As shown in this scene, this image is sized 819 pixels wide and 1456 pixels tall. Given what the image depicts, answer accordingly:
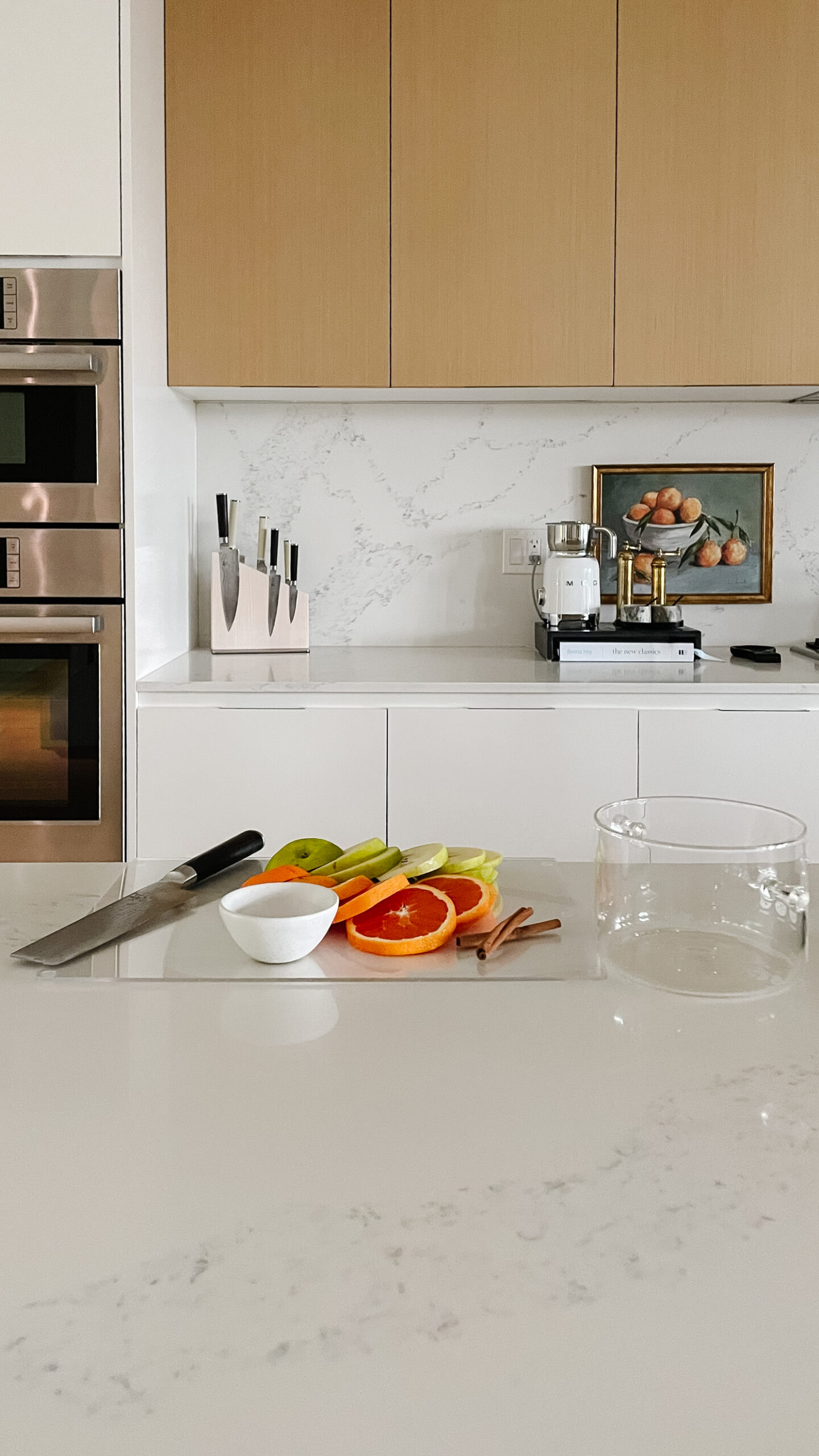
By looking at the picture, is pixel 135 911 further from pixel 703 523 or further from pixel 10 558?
pixel 703 523

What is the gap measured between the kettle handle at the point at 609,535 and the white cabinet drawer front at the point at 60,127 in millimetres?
1223

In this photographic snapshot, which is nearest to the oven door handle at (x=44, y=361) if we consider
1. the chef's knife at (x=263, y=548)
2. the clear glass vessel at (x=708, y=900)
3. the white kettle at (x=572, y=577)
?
the chef's knife at (x=263, y=548)

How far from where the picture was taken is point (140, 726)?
234 centimetres

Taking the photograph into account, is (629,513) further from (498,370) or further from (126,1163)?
(126,1163)

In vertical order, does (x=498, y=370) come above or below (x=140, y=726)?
above

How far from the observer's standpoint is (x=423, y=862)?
0.95 metres

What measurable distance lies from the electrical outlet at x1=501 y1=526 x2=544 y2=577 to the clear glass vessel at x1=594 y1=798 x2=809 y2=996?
7.28 feet

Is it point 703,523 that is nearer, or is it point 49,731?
point 49,731

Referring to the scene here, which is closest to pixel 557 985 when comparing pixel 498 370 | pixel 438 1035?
pixel 438 1035

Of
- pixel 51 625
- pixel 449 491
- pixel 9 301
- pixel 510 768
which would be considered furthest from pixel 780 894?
pixel 449 491

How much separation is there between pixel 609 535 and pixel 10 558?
1.38m

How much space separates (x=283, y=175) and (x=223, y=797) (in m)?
1.37

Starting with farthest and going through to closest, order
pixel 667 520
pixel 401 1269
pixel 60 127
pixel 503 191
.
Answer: pixel 667 520
pixel 503 191
pixel 60 127
pixel 401 1269

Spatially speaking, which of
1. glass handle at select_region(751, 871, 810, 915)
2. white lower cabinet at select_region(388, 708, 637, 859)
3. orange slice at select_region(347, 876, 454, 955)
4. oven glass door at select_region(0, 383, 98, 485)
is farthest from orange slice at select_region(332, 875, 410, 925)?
oven glass door at select_region(0, 383, 98, 485)
